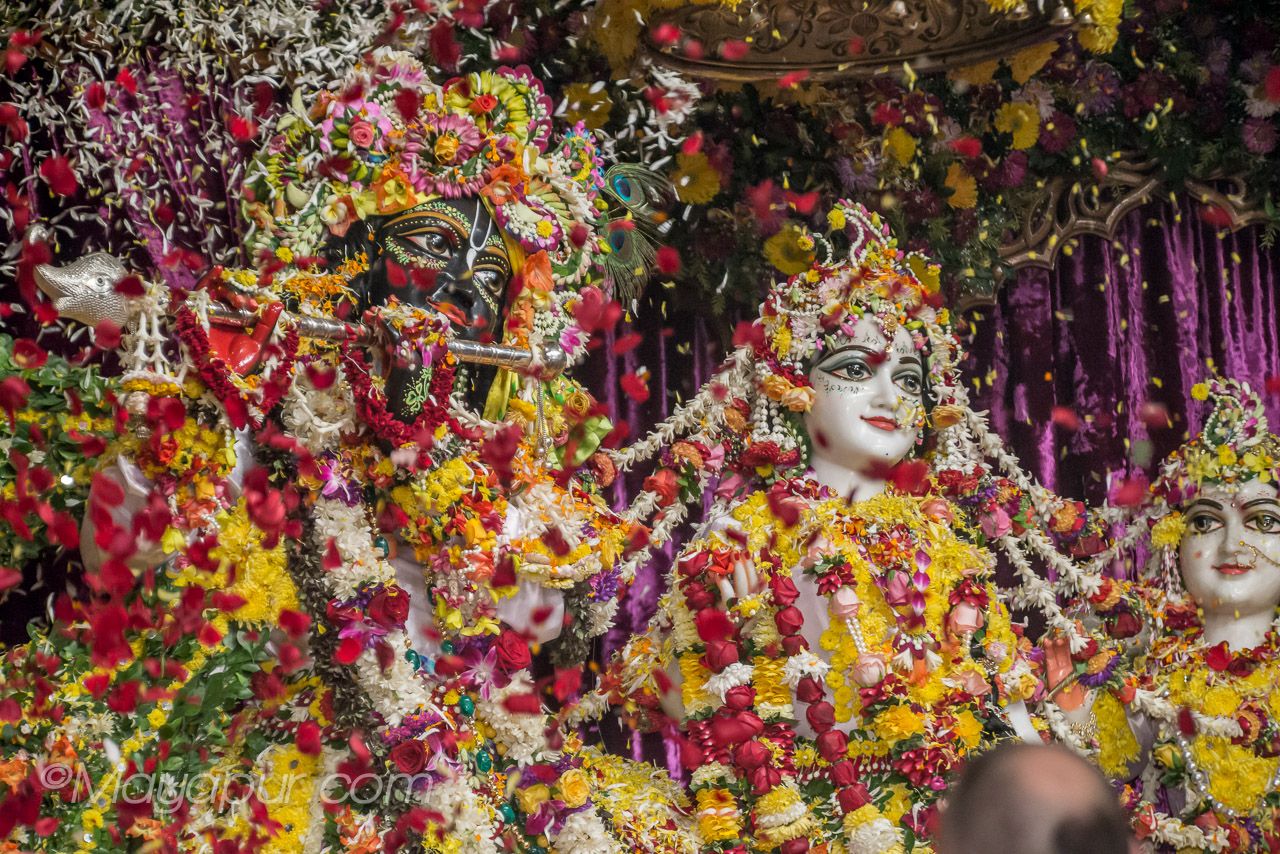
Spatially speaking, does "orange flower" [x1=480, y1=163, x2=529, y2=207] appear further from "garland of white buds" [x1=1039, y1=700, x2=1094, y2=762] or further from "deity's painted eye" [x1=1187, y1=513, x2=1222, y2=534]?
"deity's painted eye" [x1=1187, y1=513, x2=1222, y2=534]

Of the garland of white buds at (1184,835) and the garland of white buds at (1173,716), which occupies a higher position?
the garland of white buds at (1173,716)

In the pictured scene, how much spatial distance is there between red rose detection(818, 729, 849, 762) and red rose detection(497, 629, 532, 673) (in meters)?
0.88

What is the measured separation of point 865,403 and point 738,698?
3.39 feet

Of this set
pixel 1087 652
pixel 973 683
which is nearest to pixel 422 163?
pixel 973 683

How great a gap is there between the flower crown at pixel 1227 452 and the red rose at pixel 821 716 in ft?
5.55

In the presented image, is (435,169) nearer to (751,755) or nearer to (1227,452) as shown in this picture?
(751,755)

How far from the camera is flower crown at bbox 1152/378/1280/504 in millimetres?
5047

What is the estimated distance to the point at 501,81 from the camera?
4.46m

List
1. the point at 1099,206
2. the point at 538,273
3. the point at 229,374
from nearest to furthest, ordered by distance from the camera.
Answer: the point at 229,374 < the point at 538,273 < the point at 1099,206

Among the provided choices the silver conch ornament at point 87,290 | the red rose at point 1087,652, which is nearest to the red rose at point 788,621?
the red rose at point 1087,652

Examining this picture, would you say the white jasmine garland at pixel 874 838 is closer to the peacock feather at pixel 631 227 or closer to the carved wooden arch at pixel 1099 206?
the peacock feather at pixel 631 227

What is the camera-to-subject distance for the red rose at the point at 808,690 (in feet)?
13.9

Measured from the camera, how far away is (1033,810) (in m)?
1.88

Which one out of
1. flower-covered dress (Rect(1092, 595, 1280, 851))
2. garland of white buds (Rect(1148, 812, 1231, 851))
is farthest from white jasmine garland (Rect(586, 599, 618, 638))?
garland of white buds (Rect(1148, 812, 1231, 851))
